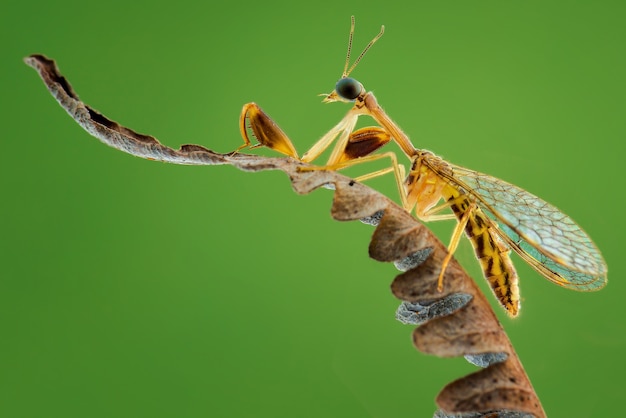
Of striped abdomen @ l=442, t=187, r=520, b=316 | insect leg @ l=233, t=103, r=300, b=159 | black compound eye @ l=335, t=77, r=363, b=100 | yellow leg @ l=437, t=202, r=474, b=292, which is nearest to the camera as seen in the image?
yellow leg @ l=437, t=202, r=474, b=292

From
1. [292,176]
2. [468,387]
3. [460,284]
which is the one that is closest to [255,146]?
[292,176]

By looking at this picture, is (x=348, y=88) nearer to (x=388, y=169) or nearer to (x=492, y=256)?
(x=388, y=169)

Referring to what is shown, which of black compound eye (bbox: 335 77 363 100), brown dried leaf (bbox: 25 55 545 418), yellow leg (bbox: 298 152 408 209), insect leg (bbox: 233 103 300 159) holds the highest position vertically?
black compound eye (bbox: 335 77 363 100)

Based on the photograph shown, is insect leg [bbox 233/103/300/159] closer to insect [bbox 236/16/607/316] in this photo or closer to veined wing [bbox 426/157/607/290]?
insect [bbox 236/16/607/316]

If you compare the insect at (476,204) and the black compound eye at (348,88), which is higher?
the black compound eye at (348,88)

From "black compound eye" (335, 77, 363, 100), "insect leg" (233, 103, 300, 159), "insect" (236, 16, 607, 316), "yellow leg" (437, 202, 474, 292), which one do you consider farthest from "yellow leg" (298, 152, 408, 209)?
"black compound eye" (335, 77, 363, 100)

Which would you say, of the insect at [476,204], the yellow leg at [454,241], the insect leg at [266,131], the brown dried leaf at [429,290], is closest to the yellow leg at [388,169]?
the insect at [476,204]

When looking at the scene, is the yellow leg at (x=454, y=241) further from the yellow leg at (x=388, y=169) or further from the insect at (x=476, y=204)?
the yellow leg at (x=388, y=169)
